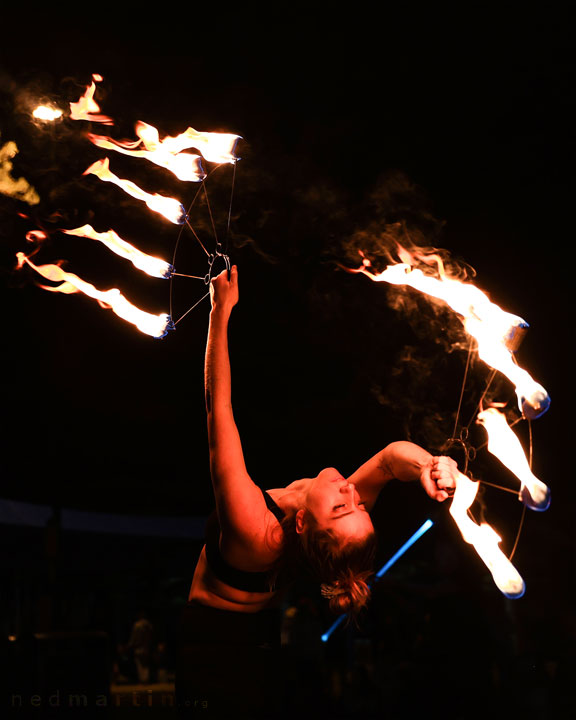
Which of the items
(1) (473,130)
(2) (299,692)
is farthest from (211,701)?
(1) (473,130)

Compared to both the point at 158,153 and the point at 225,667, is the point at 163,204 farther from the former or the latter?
the point at 225,667

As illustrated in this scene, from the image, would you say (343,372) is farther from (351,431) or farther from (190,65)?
(190,65)

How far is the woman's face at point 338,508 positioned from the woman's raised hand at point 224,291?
0.76 m

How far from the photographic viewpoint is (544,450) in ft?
22.0

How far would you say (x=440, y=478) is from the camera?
2.58 meters

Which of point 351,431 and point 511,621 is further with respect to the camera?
point 351,431

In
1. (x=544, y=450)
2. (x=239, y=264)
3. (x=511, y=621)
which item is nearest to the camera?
(x=239, y=264)

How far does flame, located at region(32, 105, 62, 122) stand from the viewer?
12.2 ft

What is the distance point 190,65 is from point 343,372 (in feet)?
11.7

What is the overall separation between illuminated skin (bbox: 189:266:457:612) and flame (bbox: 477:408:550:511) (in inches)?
10.5

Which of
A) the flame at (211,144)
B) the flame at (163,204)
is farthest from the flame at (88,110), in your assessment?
the flame at (211,144)

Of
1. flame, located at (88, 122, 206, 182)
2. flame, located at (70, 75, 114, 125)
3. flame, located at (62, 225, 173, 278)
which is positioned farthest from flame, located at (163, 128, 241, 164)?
flame, located at (62, 225, 173, 278)

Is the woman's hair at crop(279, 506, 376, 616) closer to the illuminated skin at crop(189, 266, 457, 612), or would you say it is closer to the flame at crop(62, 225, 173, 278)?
the illuminated skin at crop(189, 266, 457, 612)

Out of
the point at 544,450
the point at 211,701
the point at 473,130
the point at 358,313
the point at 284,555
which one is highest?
the point at 473,130
